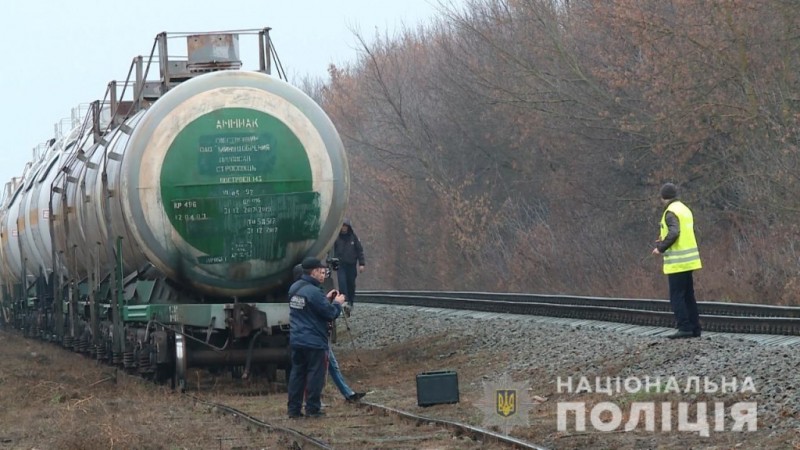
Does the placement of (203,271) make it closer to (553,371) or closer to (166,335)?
(166,335)

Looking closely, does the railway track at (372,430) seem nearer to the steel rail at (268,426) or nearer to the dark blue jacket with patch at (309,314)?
the steel rail at (268,426)

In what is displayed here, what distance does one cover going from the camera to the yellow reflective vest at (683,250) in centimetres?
1288

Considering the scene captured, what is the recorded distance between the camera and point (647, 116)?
26.7 m

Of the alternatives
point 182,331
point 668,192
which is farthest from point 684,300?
point 182,331

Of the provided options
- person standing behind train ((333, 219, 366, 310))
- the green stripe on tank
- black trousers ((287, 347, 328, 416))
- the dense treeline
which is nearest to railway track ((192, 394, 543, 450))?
black trousers ((287, 347, 328, 416))

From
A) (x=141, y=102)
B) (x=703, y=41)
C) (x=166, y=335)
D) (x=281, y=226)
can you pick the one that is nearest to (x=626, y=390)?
(x=281, y=226)

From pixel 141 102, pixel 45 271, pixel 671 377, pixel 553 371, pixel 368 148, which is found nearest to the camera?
pixel 671 377

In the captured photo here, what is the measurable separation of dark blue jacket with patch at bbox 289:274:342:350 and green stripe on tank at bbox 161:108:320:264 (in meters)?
1.99

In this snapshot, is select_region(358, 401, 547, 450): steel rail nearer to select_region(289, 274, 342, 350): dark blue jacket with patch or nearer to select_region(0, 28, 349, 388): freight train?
select_region(289, 274, 342, 350): dark blue jacket with patch

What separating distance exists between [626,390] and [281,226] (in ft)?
13.8

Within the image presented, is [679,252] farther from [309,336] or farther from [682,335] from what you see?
[309,336]

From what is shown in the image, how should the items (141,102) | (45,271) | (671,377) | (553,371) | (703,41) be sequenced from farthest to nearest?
(703,41), (45,271), (141,102), (553,371), (671,377)

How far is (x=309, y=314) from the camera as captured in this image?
11477 millimetres

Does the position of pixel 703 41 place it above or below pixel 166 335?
above
